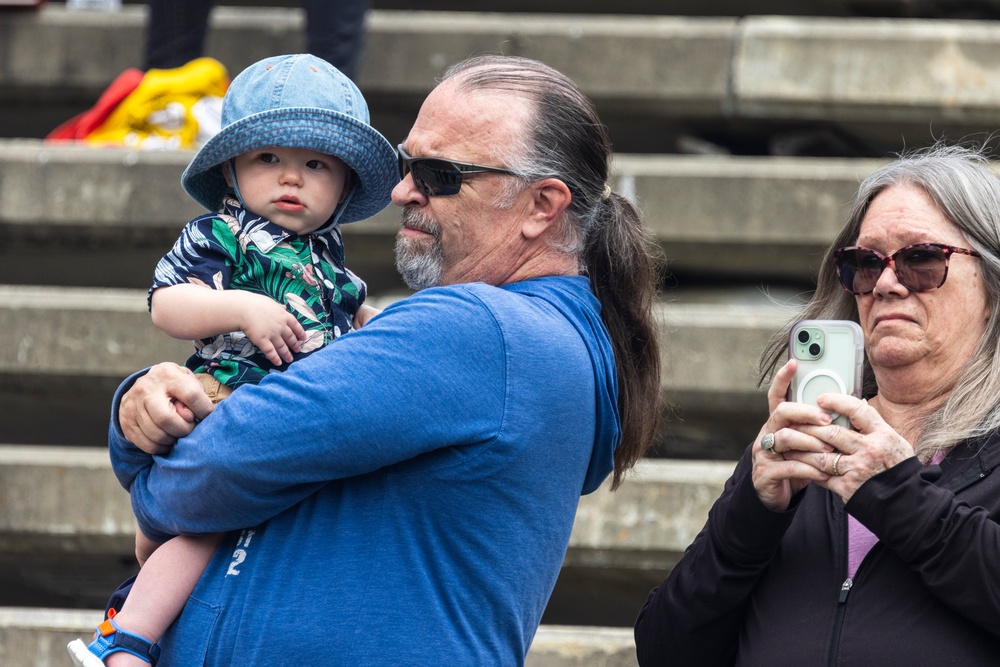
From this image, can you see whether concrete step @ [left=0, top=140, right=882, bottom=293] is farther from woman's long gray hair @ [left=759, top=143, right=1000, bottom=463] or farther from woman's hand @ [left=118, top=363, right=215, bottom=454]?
woman's hand @ [left=118, top=363, right=215, bottom=454]

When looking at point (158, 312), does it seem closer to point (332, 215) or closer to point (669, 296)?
point (332, 215)

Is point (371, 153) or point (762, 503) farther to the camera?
point (371, 153)

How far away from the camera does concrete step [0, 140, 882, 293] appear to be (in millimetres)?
4836

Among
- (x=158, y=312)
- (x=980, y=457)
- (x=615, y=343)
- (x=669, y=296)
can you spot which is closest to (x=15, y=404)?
(x=669, y=296)

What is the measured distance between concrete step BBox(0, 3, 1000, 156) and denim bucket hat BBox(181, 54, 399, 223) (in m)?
2.52

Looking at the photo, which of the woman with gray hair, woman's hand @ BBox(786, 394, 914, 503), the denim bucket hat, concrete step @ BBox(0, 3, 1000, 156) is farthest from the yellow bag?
woman's hand @ BBox(786, 394, 914, 503)

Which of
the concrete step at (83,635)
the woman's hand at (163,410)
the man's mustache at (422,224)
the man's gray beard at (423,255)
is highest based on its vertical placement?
the man's mustache at (422,224)

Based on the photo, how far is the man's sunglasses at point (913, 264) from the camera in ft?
7.91

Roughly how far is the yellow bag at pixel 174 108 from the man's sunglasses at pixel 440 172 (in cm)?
272

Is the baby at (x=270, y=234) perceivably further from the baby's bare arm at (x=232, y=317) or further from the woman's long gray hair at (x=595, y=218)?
the woman's long gray hair at (x=595, y=218)

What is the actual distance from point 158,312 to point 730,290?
10.8ft

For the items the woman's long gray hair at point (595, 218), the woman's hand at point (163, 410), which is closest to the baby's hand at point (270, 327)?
the woman's hand at point (163, 410)

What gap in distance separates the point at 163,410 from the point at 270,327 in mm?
272

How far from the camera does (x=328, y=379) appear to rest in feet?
6.15
